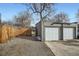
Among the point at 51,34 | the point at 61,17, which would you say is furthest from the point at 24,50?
the point at 61,17

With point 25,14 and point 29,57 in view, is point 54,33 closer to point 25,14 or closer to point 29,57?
point 25,14

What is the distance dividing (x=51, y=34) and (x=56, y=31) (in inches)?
33.5

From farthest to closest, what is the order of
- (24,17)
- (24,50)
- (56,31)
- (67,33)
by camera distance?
1. (24,17)
2. (67,33)
3. (56,31)
4. (24,50)

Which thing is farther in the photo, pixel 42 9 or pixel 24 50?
pixel 42 9

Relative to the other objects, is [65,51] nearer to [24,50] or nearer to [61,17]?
[24,50]

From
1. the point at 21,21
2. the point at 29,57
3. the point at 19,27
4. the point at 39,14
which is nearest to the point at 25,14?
the point at 39,14

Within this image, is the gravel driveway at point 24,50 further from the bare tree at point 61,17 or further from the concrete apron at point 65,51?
the bare tree at point 61,17

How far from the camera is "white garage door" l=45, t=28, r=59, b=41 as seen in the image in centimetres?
1945

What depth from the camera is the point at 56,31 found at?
65.9 feet

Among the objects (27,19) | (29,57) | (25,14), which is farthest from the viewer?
(27,19)

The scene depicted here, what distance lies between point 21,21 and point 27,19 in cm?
212

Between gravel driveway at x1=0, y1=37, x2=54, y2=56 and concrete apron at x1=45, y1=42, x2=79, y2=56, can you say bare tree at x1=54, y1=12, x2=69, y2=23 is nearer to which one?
gravel driveway at x1=0, y1=37, x2=54, y2=56

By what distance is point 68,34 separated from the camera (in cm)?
2069

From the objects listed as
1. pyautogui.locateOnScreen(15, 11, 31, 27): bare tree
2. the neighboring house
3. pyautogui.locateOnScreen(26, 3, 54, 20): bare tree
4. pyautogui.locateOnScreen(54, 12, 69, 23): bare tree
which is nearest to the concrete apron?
the neighboring house
